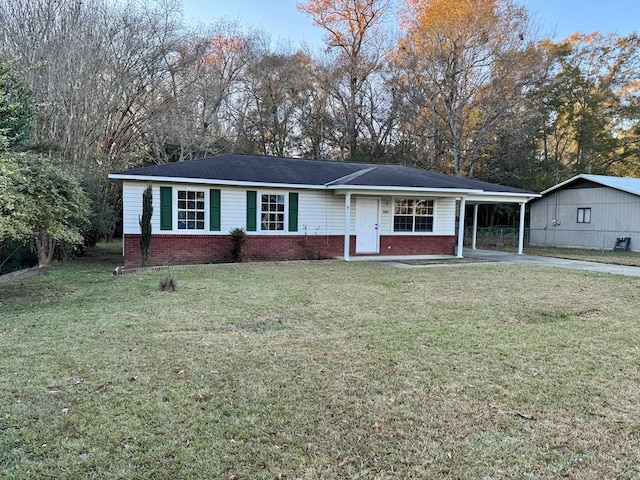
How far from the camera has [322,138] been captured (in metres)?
26.6

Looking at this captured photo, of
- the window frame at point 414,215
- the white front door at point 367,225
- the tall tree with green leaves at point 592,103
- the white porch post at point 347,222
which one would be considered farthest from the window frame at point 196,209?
the tall tree with green leaves at point 592,103

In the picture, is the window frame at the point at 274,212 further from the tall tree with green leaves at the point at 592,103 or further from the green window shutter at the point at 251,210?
the tall tree with green leaves at the point at 592,103

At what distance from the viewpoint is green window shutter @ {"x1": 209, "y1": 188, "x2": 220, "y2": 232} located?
488 inches

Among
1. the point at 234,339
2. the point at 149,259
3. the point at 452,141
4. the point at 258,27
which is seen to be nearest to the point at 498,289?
the point at 234,339

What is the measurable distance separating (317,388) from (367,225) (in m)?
11.1

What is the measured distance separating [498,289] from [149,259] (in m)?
9.06

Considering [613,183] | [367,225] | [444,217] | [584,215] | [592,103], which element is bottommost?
[367,225]

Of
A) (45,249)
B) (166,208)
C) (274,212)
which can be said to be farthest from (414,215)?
(45,249)

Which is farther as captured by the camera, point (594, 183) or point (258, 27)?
point (258, 27)

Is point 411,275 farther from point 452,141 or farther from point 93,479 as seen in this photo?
point 452,141

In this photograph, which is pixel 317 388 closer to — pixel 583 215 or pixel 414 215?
pixel 414 215

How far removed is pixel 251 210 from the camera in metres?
12.9

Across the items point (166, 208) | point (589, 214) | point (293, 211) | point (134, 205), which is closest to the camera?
point (134, 205)

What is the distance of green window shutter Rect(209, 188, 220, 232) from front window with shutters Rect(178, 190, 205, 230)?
9.2 inches
